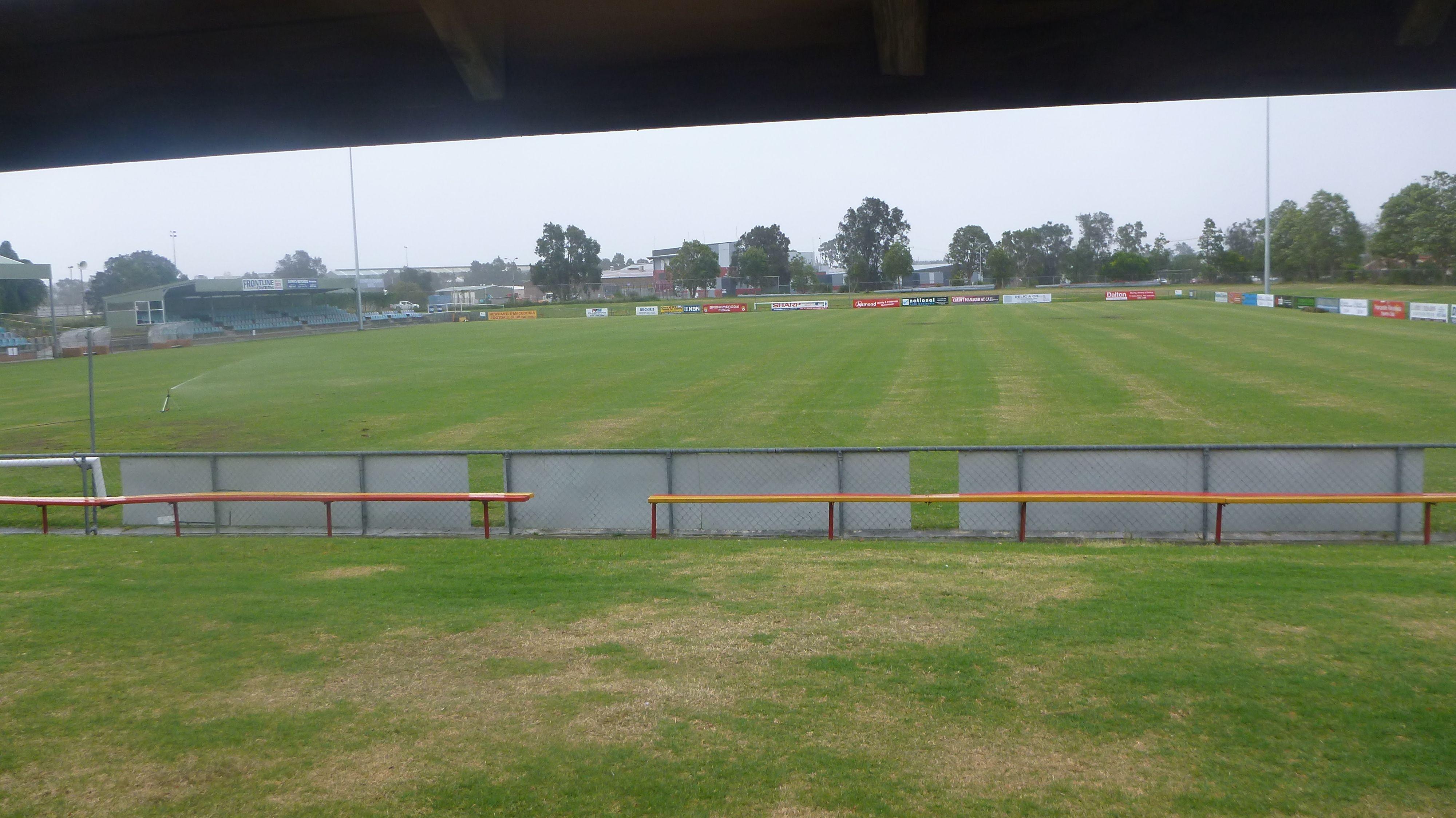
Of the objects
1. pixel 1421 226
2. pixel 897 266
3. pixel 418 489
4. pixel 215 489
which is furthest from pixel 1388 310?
pixel 897 266

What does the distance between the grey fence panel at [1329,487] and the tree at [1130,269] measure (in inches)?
4349

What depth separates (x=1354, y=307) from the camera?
5869 centimetres

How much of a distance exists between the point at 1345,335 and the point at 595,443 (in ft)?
116

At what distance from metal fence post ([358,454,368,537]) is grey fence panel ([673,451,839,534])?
392 centimetres

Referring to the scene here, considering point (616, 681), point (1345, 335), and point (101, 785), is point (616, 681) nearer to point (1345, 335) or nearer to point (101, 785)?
point (101, 785)

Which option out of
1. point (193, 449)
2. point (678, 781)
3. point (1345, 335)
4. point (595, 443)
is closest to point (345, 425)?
point (193, 449)

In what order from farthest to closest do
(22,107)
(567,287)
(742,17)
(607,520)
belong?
1. (567,287)
2. (607,520)
3. (22,107)
4. (742,17)

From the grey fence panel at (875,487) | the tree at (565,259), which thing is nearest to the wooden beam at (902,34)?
the grey fence panel at (875,487)

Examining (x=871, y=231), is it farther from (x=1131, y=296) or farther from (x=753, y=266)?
(x=1131, y=296)

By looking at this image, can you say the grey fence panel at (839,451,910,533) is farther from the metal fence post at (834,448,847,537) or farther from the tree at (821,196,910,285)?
the tree at (821,196,910,285)

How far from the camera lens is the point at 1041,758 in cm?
569

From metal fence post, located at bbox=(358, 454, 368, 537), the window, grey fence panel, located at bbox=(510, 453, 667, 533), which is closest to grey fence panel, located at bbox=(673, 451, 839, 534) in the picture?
grey fence panel, located at bbox=(510, 453, 667, 533)

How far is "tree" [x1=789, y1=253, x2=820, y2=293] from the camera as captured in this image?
122812mm

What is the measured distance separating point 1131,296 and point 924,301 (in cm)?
1750
